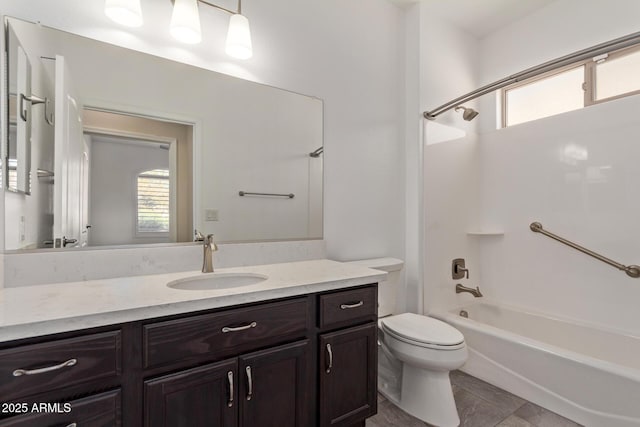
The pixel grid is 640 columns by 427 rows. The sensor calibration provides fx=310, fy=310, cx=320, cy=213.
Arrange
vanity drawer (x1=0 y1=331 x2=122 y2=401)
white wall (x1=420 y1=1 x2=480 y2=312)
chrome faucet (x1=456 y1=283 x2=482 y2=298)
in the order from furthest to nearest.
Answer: chrome faucet (x1=456 y1=283 x2=482 y2=298) < white wall (x1=420 y1=1 x2=480 y2=312) < vanity drawer (x1=0 y1=331 x2=122 y2=401)

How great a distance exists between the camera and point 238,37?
158cm

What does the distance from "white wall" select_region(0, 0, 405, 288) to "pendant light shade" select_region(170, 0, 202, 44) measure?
0.08 metres

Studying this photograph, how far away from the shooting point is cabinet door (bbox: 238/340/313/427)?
111cm

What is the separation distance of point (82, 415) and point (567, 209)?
294cm

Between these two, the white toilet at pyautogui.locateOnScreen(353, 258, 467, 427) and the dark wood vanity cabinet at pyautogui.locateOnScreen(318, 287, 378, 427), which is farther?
the white toilet at pyautogui.locateOnScreen(353, 258, 467, 427)

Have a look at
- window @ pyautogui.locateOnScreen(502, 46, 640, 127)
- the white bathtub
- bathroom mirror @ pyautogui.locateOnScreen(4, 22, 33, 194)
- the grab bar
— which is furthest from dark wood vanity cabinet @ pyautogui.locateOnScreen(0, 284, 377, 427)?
window @ pyautogui.locateOnScreen(502, 46, 640, 127)

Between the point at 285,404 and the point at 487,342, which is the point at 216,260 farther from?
the point at 487,342

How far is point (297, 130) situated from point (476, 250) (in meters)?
1.97

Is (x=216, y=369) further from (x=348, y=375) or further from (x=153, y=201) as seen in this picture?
(x=153, y=201)

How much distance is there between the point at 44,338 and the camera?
0.81m

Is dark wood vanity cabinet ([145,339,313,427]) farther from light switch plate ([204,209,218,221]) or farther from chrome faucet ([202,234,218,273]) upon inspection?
light switch plate ([204,209,218,221])

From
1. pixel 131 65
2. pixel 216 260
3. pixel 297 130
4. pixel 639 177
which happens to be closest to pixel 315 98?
pixel 297 130

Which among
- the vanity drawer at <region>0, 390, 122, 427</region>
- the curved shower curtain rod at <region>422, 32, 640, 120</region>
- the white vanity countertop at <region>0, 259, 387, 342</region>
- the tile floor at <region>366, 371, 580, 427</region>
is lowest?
the tile floor at <region>366, 371, 580, 427</region>

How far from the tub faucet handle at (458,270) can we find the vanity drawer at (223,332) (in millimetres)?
1694
